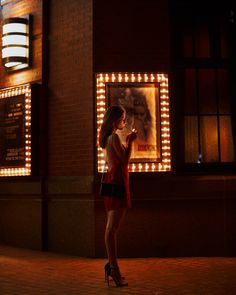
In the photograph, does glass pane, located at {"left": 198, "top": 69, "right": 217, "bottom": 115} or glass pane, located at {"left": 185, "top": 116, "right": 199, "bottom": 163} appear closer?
glass pane, located at {"left": 185, "top": 116, "right": 199, "bottom": 163}

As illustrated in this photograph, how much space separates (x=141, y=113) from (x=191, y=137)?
975 mm

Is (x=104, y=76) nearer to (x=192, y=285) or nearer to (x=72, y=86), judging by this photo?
(x=72, y=86)

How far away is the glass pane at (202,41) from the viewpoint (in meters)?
8.17

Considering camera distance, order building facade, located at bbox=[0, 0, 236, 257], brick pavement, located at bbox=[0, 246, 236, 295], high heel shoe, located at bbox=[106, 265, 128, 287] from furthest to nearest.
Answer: building facade, located at bbox=[0, 0, 236, 257], high heel shoe, located at bbox=[106, 265, 128, 287], brick pavement, located at bbox=[0, 246, 236, 295]

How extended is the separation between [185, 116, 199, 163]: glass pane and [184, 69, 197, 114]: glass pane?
0.16 meters

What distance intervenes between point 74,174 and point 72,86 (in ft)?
5.06

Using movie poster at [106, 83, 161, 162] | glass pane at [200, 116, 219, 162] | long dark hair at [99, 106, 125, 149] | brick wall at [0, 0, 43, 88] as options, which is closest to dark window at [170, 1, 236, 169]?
glass pane at [200, 116, 219, 162]

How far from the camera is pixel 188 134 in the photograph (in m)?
8.05

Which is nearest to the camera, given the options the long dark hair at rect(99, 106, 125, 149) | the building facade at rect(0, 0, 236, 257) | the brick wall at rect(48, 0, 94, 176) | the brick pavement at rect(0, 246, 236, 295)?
the brick pavement at rect(0, 246, 236, 295)

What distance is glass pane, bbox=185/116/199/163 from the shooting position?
802 cm

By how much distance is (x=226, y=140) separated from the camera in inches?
319

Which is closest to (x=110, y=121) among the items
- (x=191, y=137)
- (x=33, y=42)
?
(x=191, y=137)

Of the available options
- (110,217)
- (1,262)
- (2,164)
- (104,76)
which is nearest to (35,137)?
(2,164)

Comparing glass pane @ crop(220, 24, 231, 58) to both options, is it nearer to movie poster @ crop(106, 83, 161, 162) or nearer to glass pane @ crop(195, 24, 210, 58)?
glass pane @ crop(195, 24, 210, 58)
